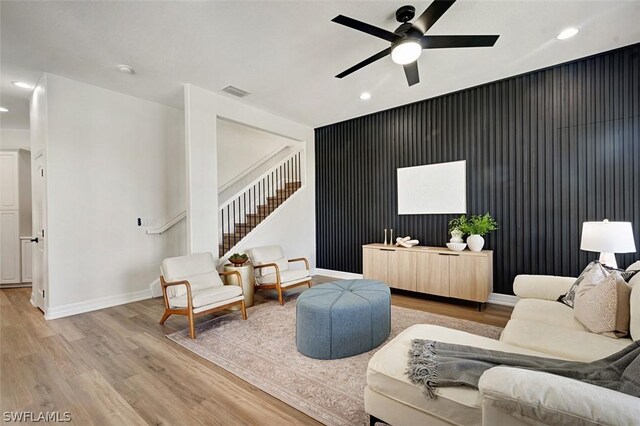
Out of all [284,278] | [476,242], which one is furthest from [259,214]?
[476,242]

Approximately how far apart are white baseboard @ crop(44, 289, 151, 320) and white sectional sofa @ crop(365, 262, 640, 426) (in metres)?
4.21

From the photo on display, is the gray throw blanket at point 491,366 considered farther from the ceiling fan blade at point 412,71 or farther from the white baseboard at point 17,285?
the white baseboard at point 17,285

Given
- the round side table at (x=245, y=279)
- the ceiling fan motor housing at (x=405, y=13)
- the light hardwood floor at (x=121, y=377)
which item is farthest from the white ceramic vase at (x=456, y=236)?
→ the round side table at (x=245, y=279)

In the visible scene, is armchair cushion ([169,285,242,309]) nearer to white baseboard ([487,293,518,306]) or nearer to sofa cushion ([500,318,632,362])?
sofa cushion ([500,318,632,362])

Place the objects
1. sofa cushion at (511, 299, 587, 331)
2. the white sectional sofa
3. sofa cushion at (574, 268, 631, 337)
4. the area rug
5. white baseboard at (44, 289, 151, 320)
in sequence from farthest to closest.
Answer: white baseboard at (44, 289, 151, 320), sofa cushion at (511, 299, 587, 331), the area rug, sofa cushion at (574, 268, 631, 337), the white sectional sofa

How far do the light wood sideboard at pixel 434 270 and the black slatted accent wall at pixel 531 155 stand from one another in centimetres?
53

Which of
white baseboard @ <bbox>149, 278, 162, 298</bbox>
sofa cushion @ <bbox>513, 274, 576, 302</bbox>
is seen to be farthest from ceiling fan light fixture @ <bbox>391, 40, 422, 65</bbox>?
white baseboard @ <bbox>149, 278, 162, 298</bbox>

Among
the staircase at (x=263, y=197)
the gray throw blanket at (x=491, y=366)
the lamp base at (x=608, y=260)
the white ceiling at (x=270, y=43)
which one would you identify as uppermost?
the white ceiling at (x=270, y=43)

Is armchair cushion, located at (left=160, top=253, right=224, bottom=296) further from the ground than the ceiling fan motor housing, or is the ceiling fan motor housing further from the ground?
the ceiling fan motor housing

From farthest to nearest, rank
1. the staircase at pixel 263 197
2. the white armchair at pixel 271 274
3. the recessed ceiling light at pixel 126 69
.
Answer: the staircase at pixel 263 197, the white armchair at pixel 271 274, the recessed ceiling light at pixel 126 69

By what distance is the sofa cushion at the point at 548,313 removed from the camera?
2.16 m

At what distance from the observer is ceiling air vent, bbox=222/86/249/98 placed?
428 centimetres

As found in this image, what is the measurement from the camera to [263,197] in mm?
6621

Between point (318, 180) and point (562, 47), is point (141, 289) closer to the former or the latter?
point (318, 180)
